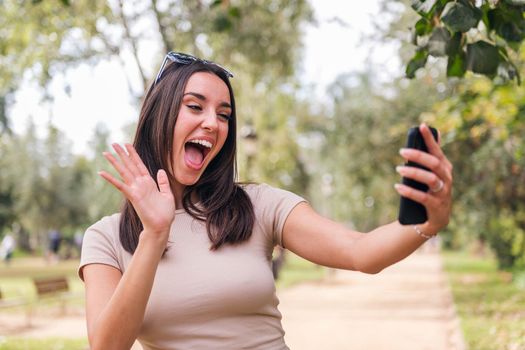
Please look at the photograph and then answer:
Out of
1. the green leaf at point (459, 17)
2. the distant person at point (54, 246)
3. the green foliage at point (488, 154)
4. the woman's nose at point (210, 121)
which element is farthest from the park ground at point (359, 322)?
the distant person at point (54, 246)

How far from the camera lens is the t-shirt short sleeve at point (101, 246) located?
2.23 m

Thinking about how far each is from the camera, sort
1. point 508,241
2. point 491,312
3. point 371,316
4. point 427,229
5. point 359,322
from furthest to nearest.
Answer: point 508,241
point 371,316
point 491,312
point 359,322
point 427,229

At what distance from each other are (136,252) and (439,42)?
154 cm

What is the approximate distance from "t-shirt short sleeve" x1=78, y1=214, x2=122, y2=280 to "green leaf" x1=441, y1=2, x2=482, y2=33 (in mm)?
1395

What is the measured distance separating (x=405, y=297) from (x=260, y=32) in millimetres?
7414

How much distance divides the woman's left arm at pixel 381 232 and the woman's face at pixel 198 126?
0.39m

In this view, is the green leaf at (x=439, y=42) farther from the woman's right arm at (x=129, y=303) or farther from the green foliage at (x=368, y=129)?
the green foliage at (x=368, y=129)

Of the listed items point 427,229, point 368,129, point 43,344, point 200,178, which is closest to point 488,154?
point 368,129

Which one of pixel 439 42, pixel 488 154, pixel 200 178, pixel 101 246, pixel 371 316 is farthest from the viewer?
pixel 371 316

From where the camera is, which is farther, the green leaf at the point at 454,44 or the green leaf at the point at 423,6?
the green leaf at the point at 454,44

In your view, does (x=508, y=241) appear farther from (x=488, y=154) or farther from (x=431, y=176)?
(x=431, y=176)

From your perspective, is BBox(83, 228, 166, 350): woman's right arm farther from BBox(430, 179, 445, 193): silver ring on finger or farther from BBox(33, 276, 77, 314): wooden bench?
BBox(33, 276, 77, 314): wooden bench

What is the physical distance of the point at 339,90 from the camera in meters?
23.6

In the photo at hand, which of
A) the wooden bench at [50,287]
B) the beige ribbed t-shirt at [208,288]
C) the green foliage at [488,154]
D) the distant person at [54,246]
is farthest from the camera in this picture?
the distant person at [54,246]
